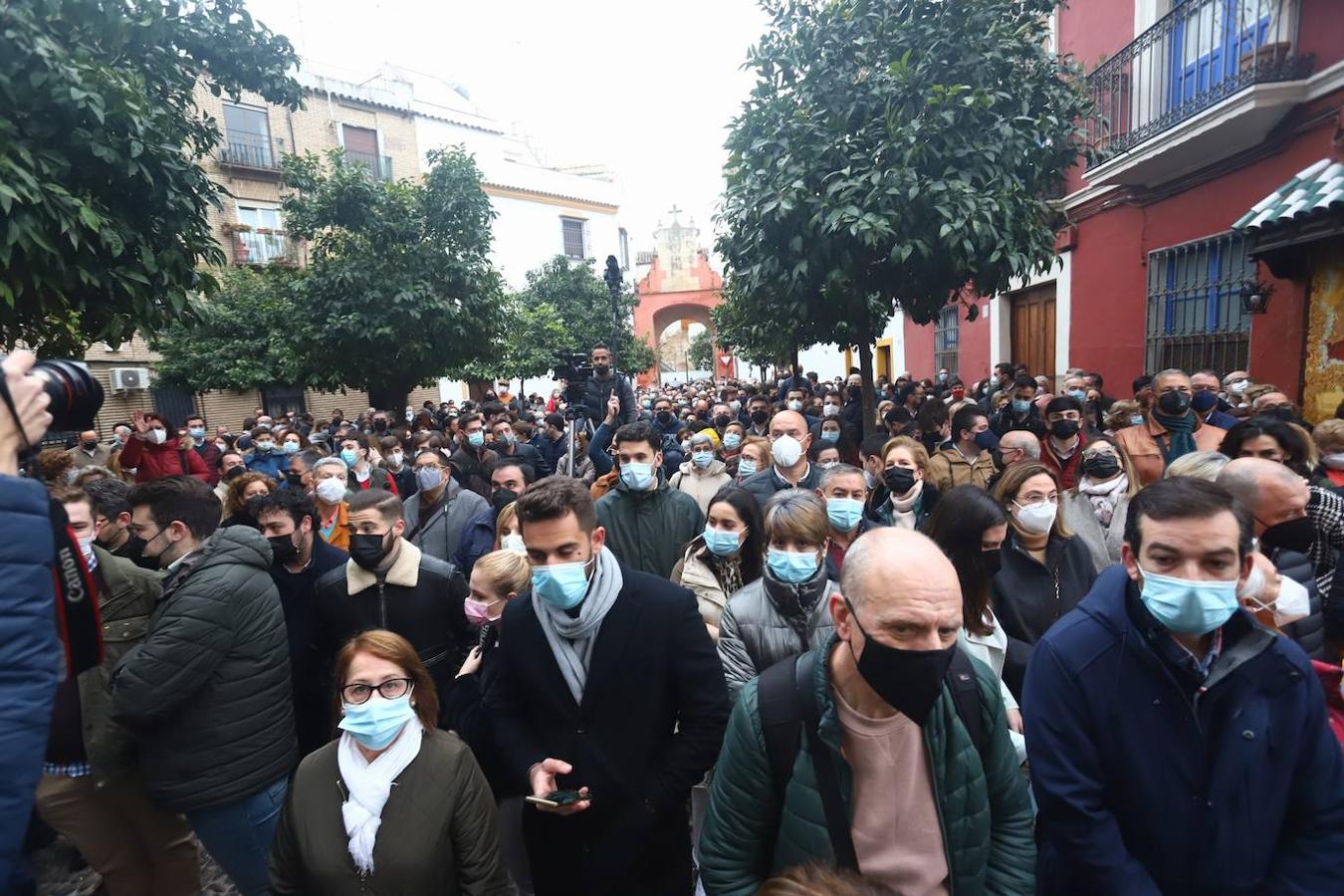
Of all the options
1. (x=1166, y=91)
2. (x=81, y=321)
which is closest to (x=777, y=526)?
(x=81, y=321)

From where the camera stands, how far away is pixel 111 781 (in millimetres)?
2787

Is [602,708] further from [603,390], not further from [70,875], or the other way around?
[603,390]

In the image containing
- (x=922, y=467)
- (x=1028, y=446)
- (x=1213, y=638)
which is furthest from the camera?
(x=1028, y=446)

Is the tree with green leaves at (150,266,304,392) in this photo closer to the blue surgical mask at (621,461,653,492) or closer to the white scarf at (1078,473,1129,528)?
the blue surgical mask at (621,461,653,492)

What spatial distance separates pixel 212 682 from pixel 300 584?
32.2 inches

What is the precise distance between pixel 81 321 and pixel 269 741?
3744 mm

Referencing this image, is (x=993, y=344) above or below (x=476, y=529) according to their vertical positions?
above

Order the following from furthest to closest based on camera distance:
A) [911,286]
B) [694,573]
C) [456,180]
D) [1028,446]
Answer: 1. [456,180]
2. [911,286]
3. [1028,446]
4. [694,573]

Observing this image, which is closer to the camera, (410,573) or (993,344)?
(410,573)

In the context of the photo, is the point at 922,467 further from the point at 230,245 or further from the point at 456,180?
the point at 230,245

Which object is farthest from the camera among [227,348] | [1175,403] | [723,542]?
[227,348]

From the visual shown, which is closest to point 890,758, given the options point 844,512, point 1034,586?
point 1034,586

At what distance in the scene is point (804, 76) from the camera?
596cm

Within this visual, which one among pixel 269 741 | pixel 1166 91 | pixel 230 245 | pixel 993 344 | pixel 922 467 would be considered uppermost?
pixel 230 245
